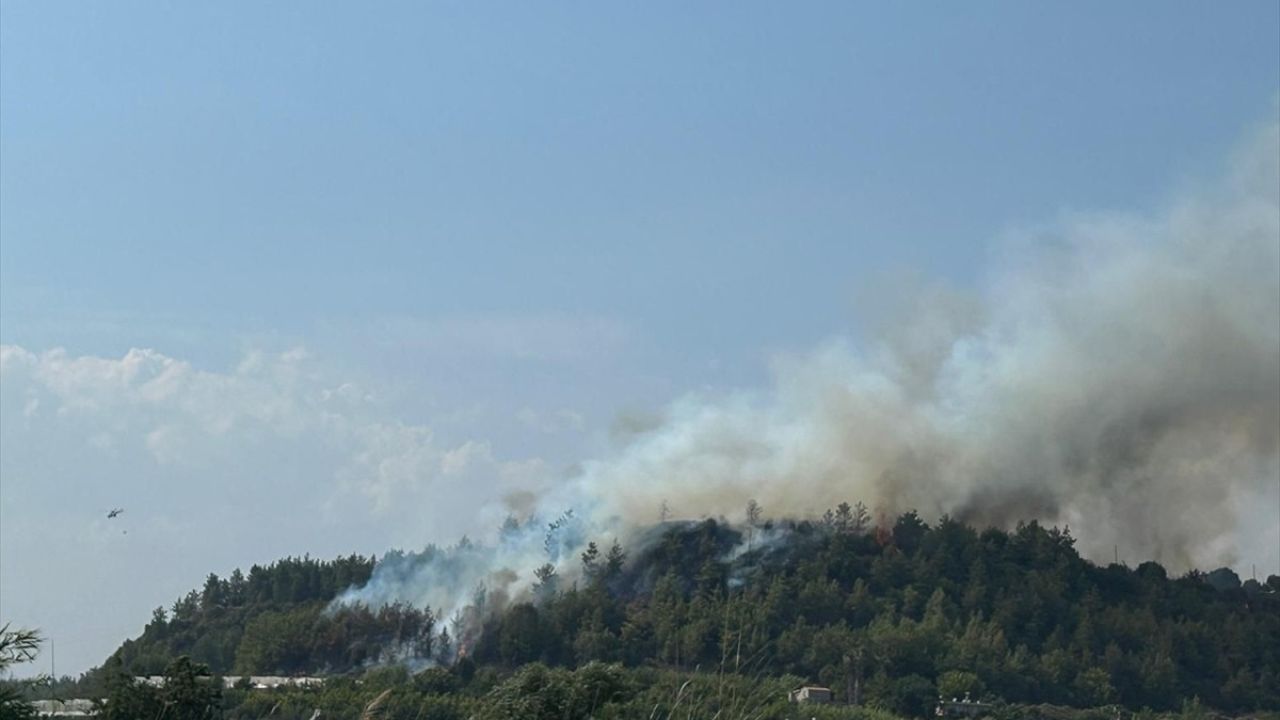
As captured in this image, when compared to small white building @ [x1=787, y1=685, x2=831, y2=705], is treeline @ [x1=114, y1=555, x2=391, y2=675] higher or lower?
higher

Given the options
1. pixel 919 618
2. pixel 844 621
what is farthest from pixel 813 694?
pixel 919 618

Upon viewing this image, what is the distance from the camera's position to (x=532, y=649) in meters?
159

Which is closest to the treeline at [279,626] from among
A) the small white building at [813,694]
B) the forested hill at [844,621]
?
the forested hill at [844,621]

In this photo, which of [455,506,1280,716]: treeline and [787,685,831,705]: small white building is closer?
[787,685,831,705]: small white building

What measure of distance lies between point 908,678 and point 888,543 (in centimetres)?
3926

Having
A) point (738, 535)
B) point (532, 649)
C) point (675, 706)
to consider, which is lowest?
point (675, 706)

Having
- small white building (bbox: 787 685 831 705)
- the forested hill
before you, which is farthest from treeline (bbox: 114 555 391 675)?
small white building (bbox: 787 685 831 705)

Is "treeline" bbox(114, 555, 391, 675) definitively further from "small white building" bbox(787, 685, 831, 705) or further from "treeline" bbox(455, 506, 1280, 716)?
"small white building" bbox(787, 685, 831, 705)

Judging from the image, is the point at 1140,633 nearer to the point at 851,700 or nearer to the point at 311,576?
the point at 851,700

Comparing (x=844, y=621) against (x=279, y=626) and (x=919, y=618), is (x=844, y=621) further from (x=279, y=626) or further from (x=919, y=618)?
(x=279, y=626)

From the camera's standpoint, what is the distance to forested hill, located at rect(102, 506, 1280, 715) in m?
154

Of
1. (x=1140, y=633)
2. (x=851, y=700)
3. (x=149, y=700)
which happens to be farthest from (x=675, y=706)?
(x=1140, y=633)

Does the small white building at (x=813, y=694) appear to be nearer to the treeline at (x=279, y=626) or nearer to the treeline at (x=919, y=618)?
the treeline at (x=919, y=618)

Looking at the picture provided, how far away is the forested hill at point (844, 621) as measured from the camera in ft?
504
